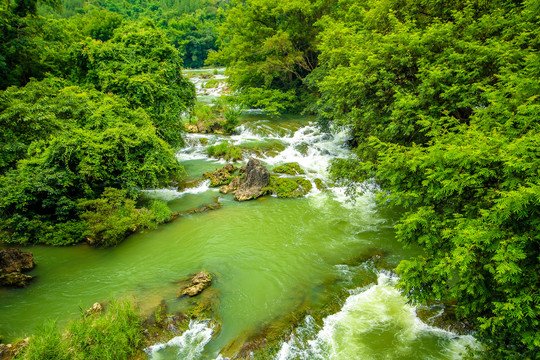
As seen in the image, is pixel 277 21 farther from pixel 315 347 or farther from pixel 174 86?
pixel 315 347

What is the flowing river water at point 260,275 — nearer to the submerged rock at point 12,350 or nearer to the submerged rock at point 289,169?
the submerged rock at point 12,350

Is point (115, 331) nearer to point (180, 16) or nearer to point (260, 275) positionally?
point (260, 275)

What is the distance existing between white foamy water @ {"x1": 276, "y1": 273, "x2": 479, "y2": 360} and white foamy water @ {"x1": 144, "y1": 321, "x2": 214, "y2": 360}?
168 centimetres

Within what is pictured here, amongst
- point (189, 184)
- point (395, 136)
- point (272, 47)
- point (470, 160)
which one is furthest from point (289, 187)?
point (272, 47)

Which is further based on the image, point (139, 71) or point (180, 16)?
point (180, 16)

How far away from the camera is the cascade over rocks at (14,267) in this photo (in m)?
7.40

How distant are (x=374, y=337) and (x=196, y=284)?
181 inches

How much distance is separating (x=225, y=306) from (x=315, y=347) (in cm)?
241

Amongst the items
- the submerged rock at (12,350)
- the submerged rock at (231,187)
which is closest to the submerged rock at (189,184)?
the submerged rock at (231,187)

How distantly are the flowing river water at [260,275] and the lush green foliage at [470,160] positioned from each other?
5.11ft

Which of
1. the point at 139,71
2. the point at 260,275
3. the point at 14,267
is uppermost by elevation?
the point at 139,71

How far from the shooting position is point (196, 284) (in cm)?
751

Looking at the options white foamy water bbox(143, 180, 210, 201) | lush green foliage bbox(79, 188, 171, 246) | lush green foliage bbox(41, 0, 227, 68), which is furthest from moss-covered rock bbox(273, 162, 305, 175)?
lush green foliage bbox(41, 0, 227, 68)

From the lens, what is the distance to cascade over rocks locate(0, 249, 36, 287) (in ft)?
24.3
